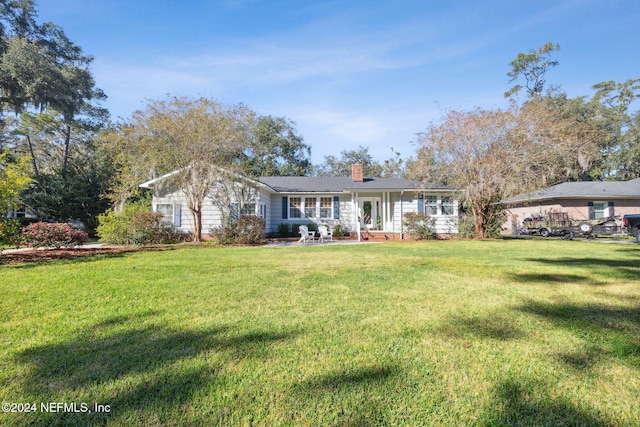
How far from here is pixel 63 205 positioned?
1897 cm

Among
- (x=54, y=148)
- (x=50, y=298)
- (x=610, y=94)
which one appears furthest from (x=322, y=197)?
(x=610, y=94)

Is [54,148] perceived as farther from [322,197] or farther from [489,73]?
[489,73]

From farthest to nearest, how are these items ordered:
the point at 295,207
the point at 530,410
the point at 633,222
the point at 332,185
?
the point at 332,185 → the point at 295,207 → the point at 633,222 → the point at 530,410

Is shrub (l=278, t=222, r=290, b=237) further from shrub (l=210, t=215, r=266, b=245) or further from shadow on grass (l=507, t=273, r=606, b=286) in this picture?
shadow on grass (l=507, t=273, r=606, b=286)

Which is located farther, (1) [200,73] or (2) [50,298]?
(1) [200,73]

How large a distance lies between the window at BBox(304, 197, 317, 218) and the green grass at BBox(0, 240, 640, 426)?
13.2 m

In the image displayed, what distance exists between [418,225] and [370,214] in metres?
4.63

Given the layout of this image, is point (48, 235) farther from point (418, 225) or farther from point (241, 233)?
point (418, 225)

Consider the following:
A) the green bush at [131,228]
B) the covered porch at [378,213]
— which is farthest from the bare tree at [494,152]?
the green bush at [131,228]

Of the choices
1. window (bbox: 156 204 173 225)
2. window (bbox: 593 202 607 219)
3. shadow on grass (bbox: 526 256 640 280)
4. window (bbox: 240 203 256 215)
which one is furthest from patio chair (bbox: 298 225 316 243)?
window (bbox: 593 202 607 219)

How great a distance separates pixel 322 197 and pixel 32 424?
684 inches

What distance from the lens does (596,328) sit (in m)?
3.46

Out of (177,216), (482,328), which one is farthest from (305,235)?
(482,328)

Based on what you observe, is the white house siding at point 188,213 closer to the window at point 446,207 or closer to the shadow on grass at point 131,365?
the window at point 446,207
